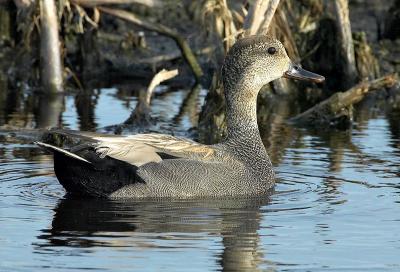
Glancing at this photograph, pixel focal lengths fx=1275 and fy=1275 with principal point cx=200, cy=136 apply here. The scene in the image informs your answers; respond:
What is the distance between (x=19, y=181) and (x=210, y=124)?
11.8ft

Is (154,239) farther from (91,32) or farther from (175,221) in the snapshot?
(91,32)

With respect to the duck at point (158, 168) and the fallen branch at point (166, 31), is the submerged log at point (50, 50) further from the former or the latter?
the duck at point (158, 168)

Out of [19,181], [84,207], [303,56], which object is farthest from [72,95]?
[84,207]

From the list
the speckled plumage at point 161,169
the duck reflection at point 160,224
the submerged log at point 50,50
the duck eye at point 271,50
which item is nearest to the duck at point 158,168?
the speckled plumage at point 161,169

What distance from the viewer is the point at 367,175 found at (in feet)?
38.9

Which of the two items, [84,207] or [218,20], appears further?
[218,20]

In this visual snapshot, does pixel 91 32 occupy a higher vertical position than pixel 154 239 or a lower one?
higher

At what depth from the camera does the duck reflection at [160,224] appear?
8.87 meters

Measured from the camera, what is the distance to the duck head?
11.4 meters

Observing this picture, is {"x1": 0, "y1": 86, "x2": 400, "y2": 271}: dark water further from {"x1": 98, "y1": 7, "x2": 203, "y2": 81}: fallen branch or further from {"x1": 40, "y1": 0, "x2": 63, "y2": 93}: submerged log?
{"x1": 98, "y1": 7, "x2": 203, "y2": 81}: fallen branch

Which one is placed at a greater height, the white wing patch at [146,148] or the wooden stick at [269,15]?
the wooden stick at [269,15]

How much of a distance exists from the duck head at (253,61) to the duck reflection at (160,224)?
4.27 ft

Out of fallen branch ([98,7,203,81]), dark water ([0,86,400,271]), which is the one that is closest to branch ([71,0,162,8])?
fallen branch ([98,7,203,81])

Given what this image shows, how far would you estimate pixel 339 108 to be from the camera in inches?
604
